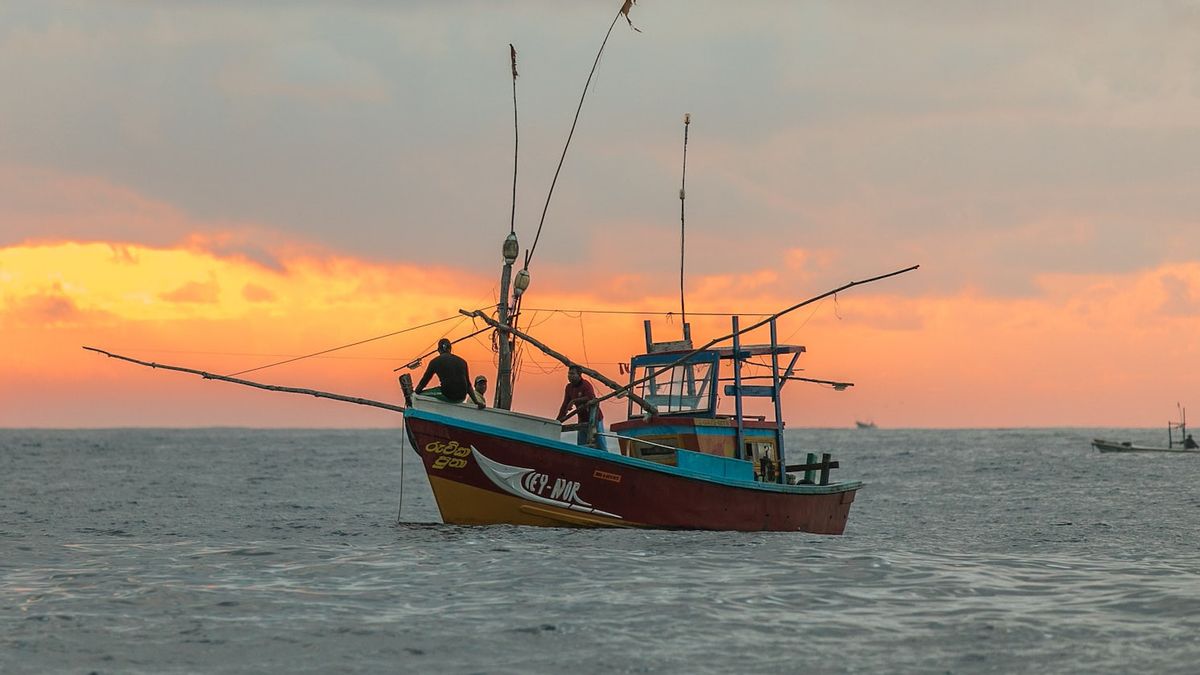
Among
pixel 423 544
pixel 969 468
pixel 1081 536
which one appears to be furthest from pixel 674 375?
pixel 969 468

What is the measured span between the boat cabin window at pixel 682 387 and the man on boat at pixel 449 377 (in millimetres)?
3683

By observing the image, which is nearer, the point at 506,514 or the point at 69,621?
the point at 69,621

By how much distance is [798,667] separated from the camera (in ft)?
34.5

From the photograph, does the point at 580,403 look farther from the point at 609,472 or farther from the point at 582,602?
the point at 582,602

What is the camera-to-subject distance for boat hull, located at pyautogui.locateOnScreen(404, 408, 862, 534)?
781 inches

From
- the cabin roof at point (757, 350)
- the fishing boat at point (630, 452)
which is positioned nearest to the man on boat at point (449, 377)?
the fishing boat at point (630, 452)

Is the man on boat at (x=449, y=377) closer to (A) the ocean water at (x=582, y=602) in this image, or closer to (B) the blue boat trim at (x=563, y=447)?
(B) the blue boat trim at (x=563, y=447)

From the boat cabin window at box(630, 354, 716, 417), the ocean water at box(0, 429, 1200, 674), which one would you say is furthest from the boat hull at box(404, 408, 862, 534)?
the boat cabin window at box(630, 354, 716, 417)

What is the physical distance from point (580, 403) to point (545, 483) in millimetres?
1729

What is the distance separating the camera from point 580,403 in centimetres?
2103

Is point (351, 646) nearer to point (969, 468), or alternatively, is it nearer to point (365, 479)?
point (365, 479)

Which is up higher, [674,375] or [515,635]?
[674,375]

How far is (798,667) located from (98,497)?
34.6 meters

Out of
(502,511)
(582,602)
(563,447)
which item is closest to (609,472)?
(563,447)
